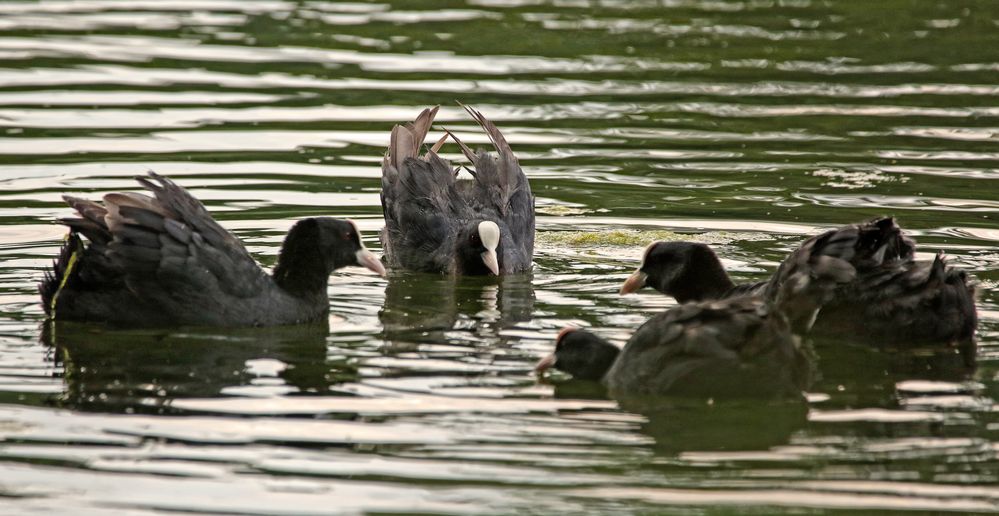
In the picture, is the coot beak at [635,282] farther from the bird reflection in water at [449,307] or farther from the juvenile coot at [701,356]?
the juvenile coot at [701,356]

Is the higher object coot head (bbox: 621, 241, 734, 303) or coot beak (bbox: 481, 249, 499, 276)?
coot head (bbox: 621, 241, 734, 303)

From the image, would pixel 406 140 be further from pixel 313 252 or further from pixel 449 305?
pixel 313 252

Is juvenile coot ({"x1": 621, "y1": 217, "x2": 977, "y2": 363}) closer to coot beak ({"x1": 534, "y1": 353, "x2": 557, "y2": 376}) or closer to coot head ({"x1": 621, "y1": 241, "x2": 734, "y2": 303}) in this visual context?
coot head ({"x1": 621, "y1": 241, "x2": 734, "y2": 303})

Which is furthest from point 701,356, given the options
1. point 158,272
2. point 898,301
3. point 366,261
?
point 158,272

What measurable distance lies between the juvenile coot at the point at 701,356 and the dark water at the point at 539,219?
141 mm

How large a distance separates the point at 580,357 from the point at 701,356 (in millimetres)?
712

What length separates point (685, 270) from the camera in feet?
30.8

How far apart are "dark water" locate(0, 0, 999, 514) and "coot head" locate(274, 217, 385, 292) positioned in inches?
13.1

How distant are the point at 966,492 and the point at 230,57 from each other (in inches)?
521

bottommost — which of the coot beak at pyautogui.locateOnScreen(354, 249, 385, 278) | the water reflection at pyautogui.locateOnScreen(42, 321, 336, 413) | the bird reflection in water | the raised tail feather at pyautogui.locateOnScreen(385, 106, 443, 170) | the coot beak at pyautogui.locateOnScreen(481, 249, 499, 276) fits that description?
the water reflection at pyautogui.locateOnScreen(42, 321, 336, 413)

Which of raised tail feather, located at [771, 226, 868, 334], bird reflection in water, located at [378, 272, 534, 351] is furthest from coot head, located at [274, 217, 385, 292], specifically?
raised tail feather, located at [771, 226, 868, 334]

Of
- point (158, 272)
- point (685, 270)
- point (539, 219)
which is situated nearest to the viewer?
point (158, 272)

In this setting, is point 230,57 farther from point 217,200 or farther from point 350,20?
point 217,200

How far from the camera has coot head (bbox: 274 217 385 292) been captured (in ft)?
30.3
